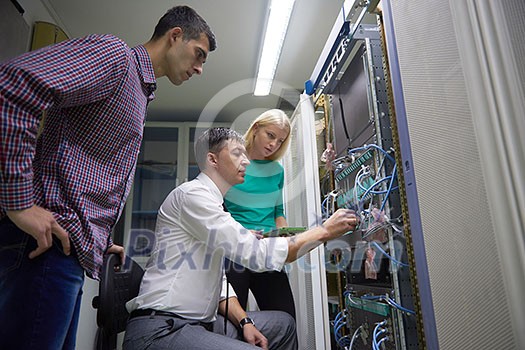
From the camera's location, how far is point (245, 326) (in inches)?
46.8

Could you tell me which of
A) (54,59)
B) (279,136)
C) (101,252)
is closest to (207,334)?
(101,252)

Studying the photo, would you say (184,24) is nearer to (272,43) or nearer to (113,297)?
(113,297)

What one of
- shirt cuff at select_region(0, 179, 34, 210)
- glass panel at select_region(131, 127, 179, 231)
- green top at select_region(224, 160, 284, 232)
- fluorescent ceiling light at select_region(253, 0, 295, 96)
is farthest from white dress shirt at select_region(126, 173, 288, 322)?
glass panel at select_region(131, 127, 179, 231)

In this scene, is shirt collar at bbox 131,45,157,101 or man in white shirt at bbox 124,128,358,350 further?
shirt collar at bbox 131,45,157,101

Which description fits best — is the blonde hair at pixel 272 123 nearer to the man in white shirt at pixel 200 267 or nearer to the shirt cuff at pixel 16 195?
the man in white shirt at pixel 200 267

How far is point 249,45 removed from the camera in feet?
9.32

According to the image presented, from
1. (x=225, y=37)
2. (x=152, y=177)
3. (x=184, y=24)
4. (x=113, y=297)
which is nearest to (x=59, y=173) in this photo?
(x=113, y=297)

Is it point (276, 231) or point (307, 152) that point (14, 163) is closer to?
point (276, 231)

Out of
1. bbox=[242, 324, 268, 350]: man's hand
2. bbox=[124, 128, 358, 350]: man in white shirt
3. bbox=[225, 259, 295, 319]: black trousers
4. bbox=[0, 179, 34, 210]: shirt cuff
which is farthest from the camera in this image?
bbox=[225, 259, 295, 319]: black trousers

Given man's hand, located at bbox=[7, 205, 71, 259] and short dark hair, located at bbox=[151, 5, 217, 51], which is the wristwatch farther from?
short dark hair, located at bbox=[151, 5, 217, 51]

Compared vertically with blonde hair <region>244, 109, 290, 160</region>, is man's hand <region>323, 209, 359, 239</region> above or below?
below

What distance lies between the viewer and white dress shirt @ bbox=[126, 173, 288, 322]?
1.04 meters

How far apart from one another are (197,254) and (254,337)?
1.08ft

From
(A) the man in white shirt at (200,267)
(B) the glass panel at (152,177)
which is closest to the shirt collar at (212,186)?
(A) the man in white shirt at (200,267)
